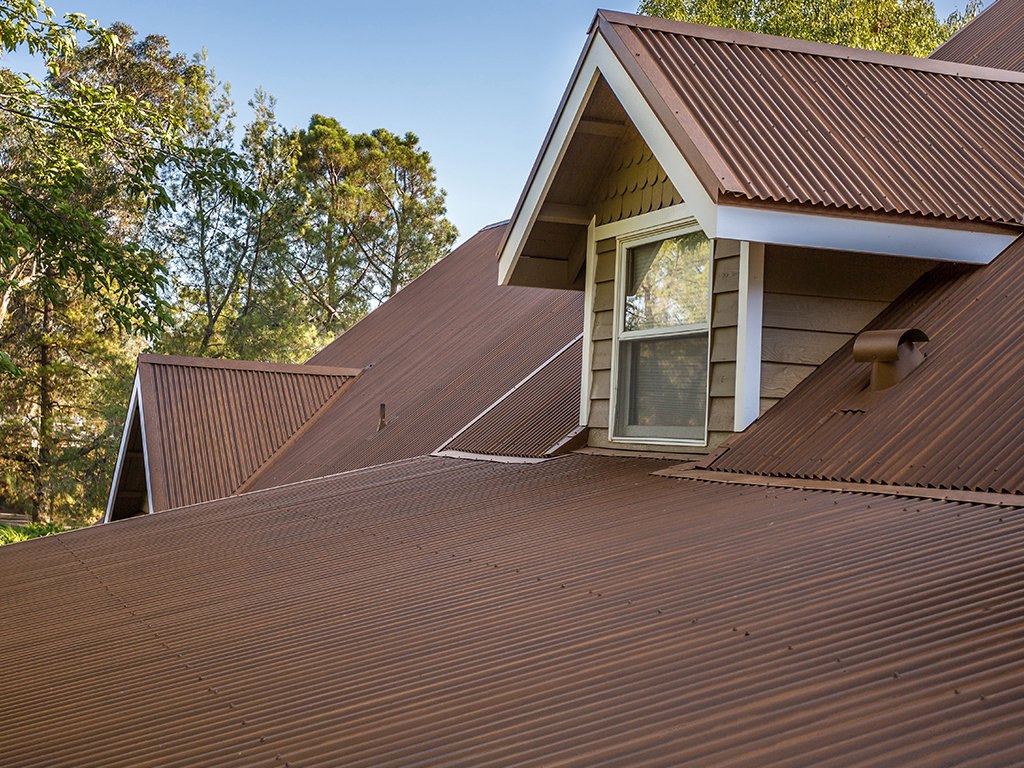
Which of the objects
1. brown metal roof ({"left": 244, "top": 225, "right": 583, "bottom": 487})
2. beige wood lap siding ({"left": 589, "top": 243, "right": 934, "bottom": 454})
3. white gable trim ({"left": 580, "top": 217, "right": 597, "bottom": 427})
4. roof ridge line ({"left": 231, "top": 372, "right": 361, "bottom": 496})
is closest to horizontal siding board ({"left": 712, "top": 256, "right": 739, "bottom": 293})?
beige wood lap siding ({"left": 589, "top": 243, "right": 934, "bottom": 454})

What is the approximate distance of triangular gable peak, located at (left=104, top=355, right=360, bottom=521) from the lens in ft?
50.1

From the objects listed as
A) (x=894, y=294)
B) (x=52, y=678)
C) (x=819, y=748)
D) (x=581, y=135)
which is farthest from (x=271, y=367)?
(x=819, y=748)

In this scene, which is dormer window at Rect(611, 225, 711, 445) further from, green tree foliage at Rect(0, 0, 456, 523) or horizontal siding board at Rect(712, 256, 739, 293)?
green tree foliage at Rect(0, 0, 456, 523)

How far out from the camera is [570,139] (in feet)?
24.7

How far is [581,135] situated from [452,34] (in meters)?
74.6

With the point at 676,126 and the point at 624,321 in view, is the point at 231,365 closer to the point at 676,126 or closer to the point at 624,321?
the point at 624,321

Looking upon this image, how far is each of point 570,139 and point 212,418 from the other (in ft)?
33.1

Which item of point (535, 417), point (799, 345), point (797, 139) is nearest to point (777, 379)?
point (799, 345)

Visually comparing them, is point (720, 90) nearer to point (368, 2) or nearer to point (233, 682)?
point (233, 682)

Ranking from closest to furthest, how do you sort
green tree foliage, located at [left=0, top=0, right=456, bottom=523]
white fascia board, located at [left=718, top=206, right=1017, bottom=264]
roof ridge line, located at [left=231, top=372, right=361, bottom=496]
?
1. white fascia board, located at [left=718, top=206, right=1017, bottom=264]
2. roof ridge line, located at [left=231, top=372, right=361, bottom=496]
3. green tree foliage, located at [left=0, top=0, right=456, bottom=523]

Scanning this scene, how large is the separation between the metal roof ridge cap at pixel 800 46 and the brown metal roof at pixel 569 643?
9.26 ft

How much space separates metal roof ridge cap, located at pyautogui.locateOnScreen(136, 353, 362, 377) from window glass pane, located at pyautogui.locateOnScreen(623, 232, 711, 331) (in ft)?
31.7

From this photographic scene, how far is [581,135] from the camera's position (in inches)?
298

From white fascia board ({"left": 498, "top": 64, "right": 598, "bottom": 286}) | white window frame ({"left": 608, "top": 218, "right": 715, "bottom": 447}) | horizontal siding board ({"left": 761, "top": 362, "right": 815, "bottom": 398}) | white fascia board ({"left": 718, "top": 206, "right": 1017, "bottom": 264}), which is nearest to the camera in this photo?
white fascia board ({"left": 718, "top": 206, "right": 1017, "bottom": 264})
